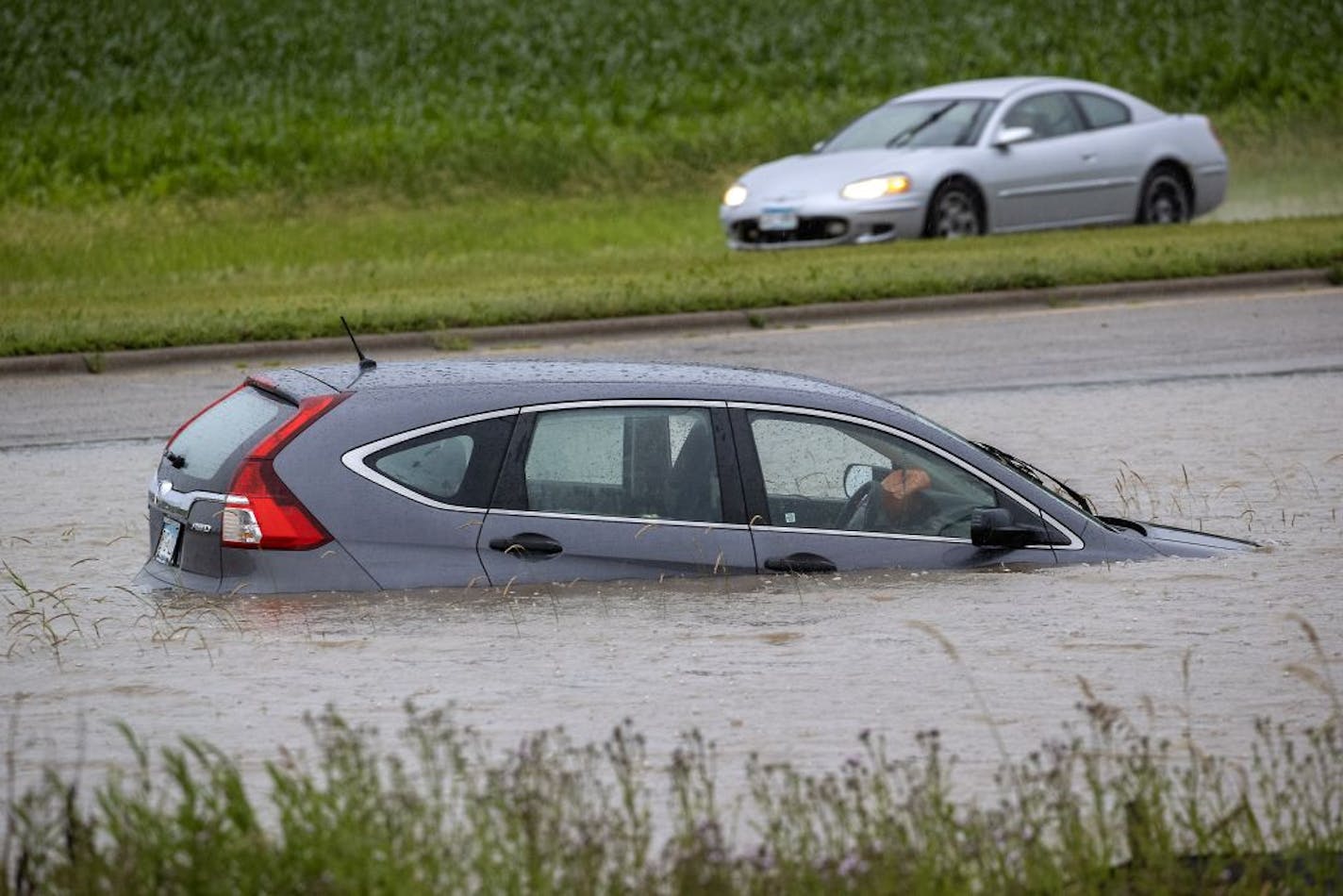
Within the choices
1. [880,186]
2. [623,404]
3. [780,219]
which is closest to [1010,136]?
[880,186]

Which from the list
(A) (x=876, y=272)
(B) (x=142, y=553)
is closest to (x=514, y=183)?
(A) (x=876, y=272)

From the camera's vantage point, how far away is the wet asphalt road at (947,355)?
51.0 ft

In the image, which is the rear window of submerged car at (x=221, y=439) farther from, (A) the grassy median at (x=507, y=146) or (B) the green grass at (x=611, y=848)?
(A) the grassy median at (x=507, y=146)

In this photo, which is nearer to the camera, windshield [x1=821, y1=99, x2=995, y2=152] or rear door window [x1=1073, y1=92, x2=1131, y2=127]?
windshield [x1=821, y1=99, x2=995, y2=152]

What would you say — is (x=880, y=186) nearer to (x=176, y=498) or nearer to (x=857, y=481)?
(x=857, y=481)

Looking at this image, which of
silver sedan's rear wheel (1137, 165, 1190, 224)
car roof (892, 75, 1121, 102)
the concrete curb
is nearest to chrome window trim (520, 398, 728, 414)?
the concrete curb

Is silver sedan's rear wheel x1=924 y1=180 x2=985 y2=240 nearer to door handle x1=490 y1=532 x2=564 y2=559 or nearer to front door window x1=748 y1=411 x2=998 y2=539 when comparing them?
front door window x1=748 y1=411 x2=998 y2=539

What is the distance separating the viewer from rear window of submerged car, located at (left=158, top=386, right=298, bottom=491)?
8.77 m

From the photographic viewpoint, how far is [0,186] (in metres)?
32.7

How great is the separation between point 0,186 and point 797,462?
2570 centimetres

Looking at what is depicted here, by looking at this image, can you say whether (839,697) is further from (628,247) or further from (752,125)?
(752,125)

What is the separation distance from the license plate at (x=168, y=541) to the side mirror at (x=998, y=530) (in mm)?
2978

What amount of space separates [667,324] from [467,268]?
559cm

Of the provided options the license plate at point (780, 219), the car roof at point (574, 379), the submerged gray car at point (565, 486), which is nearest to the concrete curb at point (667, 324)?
the license plate at point (780, 219)
